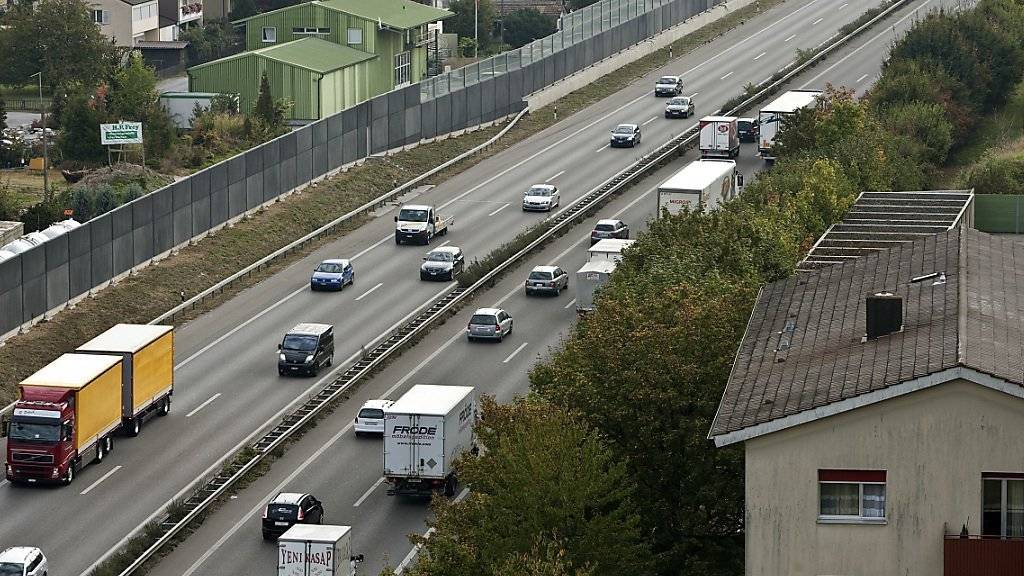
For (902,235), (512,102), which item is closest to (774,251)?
(902,235)

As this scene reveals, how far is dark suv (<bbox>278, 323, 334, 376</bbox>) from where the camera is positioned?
71.9 m

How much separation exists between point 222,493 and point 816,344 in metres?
26.6

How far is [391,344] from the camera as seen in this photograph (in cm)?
7581

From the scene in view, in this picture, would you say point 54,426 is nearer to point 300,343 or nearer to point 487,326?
point 300,343

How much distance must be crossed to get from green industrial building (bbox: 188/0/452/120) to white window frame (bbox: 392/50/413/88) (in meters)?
0.08

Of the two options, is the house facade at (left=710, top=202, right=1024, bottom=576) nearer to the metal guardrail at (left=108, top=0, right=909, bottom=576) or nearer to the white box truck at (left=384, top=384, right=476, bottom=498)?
the white box truck at (left=384, top=384, right=476, bottom=498)

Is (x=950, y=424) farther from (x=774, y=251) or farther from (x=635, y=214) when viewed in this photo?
(x=635, y=214)

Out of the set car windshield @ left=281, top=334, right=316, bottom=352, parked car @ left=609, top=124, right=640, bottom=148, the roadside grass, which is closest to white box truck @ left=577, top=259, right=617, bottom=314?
car windshield @ left=281, top=334, right=316, bottom=352

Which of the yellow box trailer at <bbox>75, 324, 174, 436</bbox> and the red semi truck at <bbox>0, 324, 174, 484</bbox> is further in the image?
the yellow box trailer at <bbox>75, 324, 174, 436</bbox>

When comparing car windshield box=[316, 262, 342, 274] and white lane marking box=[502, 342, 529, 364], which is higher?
car windshield box=[316, 262, 342, 274]

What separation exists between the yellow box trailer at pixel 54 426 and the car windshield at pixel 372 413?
9.09 meters

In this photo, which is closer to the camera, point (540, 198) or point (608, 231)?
point (608, 231)

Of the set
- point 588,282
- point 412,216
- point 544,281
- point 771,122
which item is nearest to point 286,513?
point 588,282

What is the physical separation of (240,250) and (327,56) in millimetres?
47684
